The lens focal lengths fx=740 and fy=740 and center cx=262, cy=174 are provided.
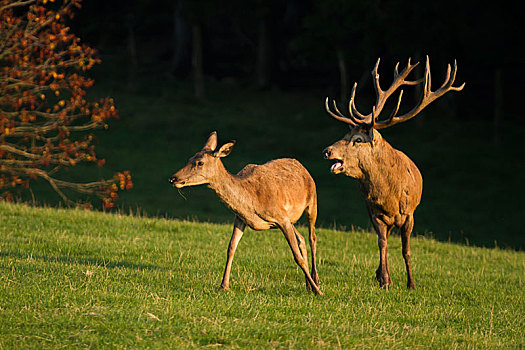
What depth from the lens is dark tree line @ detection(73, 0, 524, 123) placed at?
31141mm

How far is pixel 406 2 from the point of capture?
105ft

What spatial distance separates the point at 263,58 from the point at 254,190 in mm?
35519

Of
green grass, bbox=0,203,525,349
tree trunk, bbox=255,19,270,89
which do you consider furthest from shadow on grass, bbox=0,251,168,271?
tree trunk, bbox=255,19,270,89

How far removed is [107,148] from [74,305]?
27.2 meters

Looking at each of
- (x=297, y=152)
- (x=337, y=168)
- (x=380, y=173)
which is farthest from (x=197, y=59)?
(x=337, y=168)

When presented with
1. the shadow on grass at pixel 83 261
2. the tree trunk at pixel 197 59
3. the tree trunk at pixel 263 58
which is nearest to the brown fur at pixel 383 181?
the shadow on grass at pixel 83 261

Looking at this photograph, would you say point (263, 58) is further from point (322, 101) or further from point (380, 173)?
point (380, 173)

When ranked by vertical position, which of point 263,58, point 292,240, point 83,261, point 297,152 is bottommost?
point 83,261

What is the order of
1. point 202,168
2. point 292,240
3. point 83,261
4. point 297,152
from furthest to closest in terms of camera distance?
point 297,152
point 83,261
point 292,240
point 202,168

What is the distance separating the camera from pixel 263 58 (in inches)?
1724

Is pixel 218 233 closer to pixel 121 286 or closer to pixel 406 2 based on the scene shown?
pixel 121 286

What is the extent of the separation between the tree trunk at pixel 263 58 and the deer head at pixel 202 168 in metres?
35.0

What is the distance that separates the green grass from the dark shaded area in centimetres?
1062

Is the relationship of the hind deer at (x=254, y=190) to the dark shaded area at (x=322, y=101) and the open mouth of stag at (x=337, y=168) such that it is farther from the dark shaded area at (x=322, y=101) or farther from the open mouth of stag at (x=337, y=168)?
the dark shaded area at (x=322, y=101)
